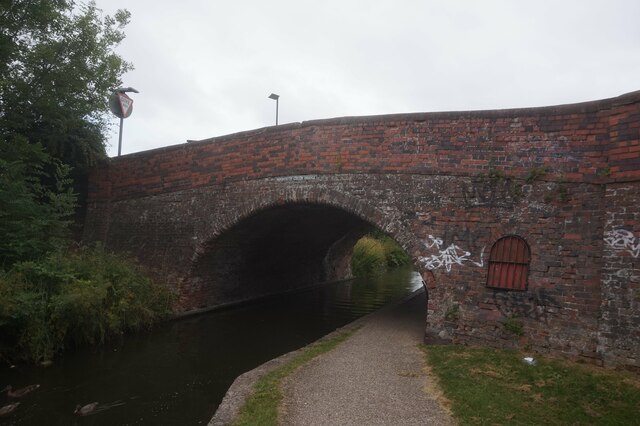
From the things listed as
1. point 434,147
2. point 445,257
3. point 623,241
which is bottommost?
Result: point 445,257

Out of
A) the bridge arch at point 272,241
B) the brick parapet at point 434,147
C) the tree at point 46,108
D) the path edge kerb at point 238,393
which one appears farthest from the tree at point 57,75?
the path edge kerb at point 238,393

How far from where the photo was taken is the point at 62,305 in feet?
22.2

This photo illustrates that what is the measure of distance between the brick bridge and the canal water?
1.58m

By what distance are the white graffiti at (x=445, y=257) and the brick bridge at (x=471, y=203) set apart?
22mm

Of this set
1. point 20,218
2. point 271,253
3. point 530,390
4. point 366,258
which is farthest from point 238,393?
point 366,258

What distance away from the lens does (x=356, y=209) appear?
323 inches

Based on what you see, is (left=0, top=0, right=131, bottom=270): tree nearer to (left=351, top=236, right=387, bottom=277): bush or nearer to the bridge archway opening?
the bridge archway opening

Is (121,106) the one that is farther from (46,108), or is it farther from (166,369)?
(166,369)

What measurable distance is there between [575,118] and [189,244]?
7780 millimetres

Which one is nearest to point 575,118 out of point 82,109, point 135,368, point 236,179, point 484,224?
point 484,224

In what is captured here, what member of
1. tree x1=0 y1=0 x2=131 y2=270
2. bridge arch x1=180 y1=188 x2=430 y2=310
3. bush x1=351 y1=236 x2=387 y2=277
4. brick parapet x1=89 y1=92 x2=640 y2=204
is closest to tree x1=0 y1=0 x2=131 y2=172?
tree x1=0 y1=0 x2=131 y2=270

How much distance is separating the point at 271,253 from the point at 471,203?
7.47m

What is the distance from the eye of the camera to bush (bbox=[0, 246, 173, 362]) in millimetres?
6684

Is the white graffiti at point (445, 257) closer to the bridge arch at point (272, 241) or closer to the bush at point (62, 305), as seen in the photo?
the bridge arch at point (272, 241)
